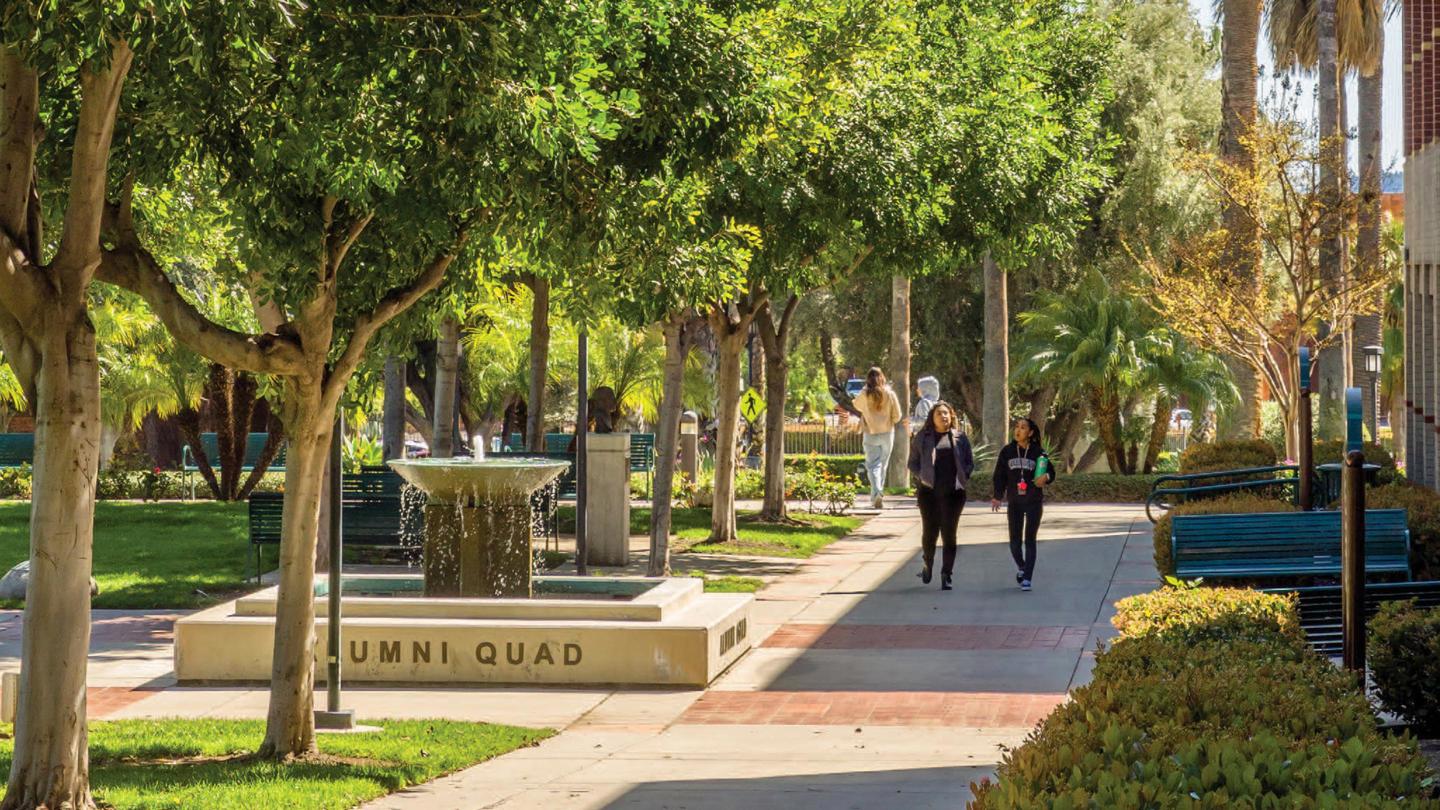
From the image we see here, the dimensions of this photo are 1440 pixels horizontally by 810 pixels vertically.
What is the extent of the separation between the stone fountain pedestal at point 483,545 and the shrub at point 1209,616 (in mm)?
5146

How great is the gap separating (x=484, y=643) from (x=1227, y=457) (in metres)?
11.9

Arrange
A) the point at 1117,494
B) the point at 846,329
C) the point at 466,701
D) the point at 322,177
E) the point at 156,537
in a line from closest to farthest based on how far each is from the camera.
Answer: the point at 322,177, the point at 466,701, the point at 156,537, the point at 1117,494, the point at 846,329

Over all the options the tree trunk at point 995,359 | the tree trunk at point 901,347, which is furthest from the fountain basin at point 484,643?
the tree trunk at point 995,359

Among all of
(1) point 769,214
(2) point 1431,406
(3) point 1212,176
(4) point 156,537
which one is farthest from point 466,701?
(3) point 1212,176

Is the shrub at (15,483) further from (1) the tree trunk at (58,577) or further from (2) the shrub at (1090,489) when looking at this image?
(1) the tree trunk at (58,577)

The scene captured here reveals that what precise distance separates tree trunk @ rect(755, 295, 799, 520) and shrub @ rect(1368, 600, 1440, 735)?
14794mm

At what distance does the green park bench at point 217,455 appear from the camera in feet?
104

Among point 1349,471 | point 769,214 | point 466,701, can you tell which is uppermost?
point 769,214

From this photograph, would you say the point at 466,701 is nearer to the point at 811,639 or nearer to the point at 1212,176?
the point at 811,639

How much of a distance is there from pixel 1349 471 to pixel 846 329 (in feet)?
111

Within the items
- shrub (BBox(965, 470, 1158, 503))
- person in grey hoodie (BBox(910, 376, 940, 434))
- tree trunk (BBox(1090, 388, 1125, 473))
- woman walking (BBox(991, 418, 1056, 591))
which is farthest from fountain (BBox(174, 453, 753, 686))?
tree trunk (BBox(1090, 388, 1125, 473))

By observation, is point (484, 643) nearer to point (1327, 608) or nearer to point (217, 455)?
point (1327, 608)

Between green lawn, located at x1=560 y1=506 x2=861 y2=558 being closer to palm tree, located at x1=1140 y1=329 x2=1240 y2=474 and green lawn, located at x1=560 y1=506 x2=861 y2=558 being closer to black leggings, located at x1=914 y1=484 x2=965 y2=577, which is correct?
black leggings, located at x1=914 y1=484 x2=965 y2=577

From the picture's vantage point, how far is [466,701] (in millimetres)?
11648
